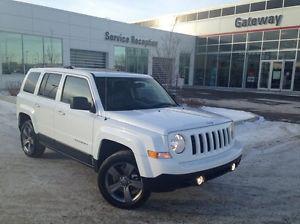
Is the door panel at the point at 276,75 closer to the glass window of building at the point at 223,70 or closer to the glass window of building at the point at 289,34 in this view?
the glass window of building at the point at 289,34

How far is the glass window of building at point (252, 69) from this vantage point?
102ft

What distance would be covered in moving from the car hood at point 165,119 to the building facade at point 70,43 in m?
13.6

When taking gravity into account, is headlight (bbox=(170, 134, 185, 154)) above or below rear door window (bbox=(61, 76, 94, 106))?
below

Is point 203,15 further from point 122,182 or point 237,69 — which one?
point 122,182

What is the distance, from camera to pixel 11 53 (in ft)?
74.6

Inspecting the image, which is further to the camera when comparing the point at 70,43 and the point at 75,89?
the point at 70,43

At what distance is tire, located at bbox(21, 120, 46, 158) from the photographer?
20.6 ft

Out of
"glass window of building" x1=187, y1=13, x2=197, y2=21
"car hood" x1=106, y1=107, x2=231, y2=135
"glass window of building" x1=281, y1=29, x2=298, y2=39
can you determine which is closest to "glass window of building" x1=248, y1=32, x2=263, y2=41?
"glass window of building" x1=281, y1=29, x2=298, y2=39

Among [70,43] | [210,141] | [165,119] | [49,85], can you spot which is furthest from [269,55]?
[165,119]

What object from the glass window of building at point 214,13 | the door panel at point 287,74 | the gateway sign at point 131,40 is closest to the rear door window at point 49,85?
the gateway sign at point 131,40

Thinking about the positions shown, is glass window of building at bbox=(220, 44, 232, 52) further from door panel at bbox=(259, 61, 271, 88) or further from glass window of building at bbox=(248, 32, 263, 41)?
door panel at bbox=(259, 61, 271, 88)

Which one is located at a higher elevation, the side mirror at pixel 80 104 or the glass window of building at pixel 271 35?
the glass window of building at pixel 271 35

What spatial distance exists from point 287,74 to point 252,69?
375 centimetres

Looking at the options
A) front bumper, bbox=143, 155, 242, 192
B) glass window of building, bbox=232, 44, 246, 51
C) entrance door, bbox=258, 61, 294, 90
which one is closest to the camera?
front bumper, bbox=143, 155, 242, 192
